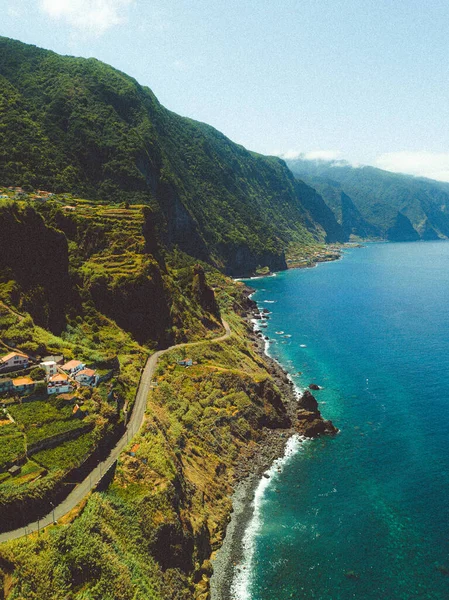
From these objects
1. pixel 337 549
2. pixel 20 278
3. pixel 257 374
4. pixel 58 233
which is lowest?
pixel 337 549

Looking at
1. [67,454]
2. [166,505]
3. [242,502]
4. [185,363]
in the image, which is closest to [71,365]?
[67,454]

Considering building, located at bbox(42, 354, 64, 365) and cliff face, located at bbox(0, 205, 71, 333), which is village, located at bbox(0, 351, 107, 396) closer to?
building, located at bbox(42, 354, 64, 365)

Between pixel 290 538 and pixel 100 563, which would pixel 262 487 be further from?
pixel 100 563

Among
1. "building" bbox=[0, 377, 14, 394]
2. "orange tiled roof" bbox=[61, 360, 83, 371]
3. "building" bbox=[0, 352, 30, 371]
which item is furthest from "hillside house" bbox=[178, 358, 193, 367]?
"building" bbox=[0, 377, 14, 394]

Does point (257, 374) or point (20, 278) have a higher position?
point (20, 278)

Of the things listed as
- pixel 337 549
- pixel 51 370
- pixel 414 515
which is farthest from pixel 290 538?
pixel 51 370

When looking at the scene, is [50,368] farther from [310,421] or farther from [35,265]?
[310,421]
